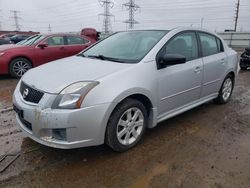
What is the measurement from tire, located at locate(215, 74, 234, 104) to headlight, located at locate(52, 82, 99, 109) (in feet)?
10.6

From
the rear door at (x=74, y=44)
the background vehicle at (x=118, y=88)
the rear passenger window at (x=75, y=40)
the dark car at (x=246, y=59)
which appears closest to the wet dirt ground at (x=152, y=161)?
the background vehicle at (x=118, y=88)

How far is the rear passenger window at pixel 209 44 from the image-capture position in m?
4.44

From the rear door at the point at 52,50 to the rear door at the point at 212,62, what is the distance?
545 cm

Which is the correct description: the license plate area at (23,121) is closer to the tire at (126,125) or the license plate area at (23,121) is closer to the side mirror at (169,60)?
the tire at (126,125)

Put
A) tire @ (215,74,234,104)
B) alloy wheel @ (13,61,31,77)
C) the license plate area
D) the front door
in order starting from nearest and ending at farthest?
the license plate area
the front door
tire @ (215,74,234,104)
alloy wheel @ (13,61,31,77)

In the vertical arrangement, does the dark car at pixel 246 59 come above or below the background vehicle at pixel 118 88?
below

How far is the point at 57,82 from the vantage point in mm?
2934

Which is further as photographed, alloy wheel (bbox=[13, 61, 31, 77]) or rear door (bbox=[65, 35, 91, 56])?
rear door (bbox=[65, 35, 91, 56])

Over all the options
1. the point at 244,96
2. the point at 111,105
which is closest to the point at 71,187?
the point at 111,105

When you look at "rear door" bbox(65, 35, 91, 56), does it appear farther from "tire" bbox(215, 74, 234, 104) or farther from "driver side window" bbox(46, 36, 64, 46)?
"tire" bbox(215, 74, 234, 104)

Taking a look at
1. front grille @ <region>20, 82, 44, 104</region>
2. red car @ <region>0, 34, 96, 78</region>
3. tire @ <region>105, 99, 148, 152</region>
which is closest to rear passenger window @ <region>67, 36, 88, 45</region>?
red car @ <region>0, 34, 96, 78</region>

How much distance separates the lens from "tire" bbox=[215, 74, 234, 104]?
16.8ft

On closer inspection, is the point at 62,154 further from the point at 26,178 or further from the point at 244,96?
the point at 244,96

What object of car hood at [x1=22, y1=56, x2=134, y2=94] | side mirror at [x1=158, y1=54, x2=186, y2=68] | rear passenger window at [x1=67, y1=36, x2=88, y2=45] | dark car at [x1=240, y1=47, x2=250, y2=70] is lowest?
dark car at [x1=240, y1=47, x2=250, y2=70]
